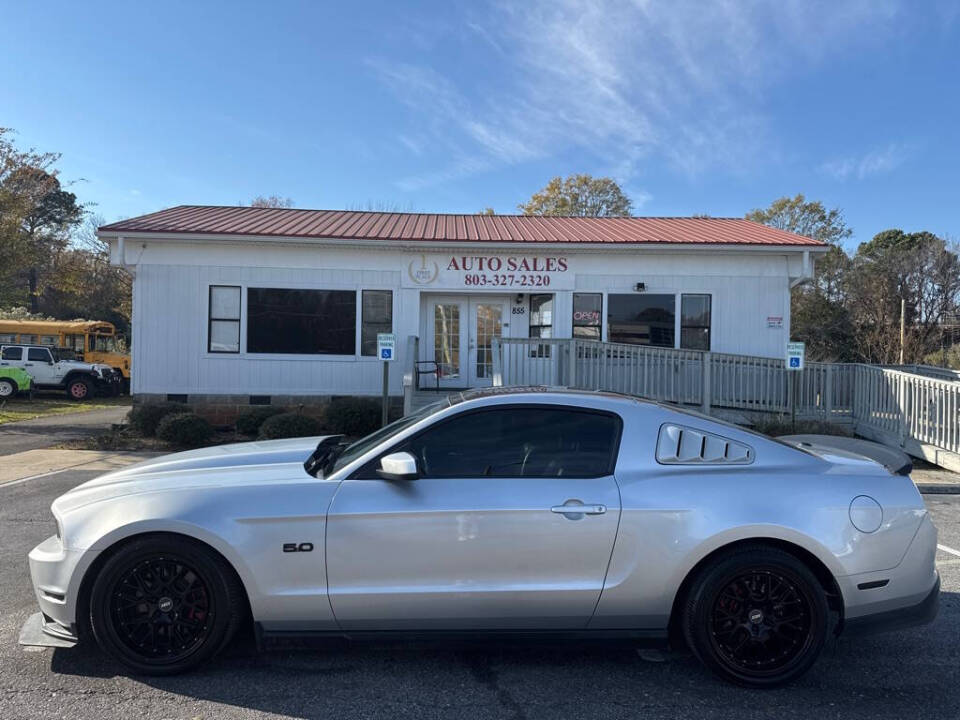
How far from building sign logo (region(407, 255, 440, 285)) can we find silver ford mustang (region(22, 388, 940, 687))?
1008 centimetres

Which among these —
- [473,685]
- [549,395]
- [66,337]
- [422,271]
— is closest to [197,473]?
[473,685]

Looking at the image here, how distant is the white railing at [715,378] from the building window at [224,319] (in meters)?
5.26

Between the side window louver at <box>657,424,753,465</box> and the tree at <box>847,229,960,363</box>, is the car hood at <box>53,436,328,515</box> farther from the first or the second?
the tree at <box>847,229,960,363</box>

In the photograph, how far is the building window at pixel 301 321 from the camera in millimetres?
13141

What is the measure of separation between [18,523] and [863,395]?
12.6 m

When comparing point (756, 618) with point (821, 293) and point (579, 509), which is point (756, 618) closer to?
point (579, 509)

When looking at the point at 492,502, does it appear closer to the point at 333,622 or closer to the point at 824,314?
the point at 333,622

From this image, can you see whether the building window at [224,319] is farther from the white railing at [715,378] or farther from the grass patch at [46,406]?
the grass patch at [46,406]

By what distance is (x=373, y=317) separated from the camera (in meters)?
13.4

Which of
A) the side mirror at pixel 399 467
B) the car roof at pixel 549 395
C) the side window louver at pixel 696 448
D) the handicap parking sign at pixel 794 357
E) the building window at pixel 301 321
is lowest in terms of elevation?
the side mirror at pixel 399 467

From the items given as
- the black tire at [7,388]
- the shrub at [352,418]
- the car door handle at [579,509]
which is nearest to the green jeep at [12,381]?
the black tire at [7,388]

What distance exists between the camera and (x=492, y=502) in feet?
11.1

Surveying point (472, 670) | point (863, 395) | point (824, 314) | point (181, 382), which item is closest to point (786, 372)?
point (863, 395)

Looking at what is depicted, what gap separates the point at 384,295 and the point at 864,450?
1029cm
